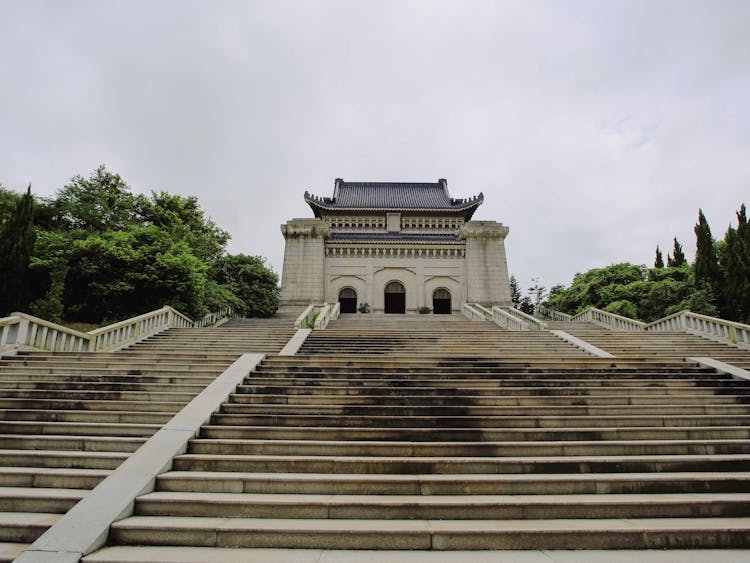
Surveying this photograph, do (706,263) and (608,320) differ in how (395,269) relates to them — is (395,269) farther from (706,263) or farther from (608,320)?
(706,263)

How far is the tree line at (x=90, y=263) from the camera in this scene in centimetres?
1301

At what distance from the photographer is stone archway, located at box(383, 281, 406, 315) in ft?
93.9

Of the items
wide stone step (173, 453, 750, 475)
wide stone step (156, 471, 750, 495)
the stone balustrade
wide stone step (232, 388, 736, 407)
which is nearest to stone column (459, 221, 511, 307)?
the stone balustrade

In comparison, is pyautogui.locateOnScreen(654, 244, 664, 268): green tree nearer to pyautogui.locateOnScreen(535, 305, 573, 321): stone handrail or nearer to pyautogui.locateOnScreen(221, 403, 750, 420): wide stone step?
pyautogui.locateOnScreen(535, 305, 573, 321): stone handrail

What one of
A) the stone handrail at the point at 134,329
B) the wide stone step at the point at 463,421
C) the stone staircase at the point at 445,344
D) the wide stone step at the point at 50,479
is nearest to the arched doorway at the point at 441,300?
the stone staircase at the point at 445,344

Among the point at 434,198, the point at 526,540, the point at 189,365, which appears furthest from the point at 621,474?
the point at 434,198

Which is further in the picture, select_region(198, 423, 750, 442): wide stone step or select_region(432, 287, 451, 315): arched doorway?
select_region(432, 287, 451, 315): arched doorway

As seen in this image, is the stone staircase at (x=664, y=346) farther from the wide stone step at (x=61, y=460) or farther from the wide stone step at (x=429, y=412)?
the wide stone step at (x=61, y=460)

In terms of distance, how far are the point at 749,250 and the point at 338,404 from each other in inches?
781

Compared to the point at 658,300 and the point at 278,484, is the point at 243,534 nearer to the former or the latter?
the point at 278,484

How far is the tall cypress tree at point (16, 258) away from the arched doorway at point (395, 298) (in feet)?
64.7

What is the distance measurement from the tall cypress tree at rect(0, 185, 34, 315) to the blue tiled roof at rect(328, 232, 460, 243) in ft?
58.2

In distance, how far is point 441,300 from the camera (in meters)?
28.7

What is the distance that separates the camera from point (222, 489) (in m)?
4.30
